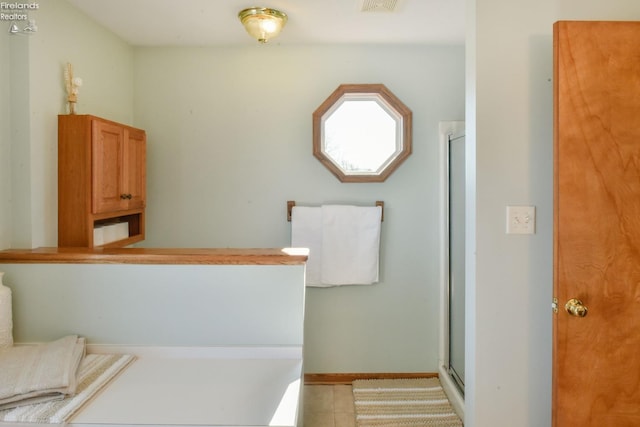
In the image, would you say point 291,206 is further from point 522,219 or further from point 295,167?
point 522,219

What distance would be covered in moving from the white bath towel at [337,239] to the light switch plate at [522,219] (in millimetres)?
→ 1237

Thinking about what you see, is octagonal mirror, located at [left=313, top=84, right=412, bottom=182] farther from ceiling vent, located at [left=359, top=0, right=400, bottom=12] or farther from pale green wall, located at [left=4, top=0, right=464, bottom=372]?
ceiling vent, located at [left=359, top=0, right=400, bottom=12]

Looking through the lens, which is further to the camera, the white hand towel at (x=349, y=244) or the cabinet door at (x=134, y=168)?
the white hand towel at (x=349, y=244)

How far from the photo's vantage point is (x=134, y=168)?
2.67m

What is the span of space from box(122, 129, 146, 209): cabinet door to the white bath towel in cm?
97

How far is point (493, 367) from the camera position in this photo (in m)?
1.79

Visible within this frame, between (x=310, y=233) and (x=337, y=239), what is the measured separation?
0.61ft

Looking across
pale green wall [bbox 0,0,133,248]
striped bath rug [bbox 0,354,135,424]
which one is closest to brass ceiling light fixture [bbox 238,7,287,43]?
pale green wall [bbox 0,0,133,248]

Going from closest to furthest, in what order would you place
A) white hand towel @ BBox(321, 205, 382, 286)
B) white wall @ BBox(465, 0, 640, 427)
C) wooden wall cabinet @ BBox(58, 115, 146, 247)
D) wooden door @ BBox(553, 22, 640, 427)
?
wooden door @ BBox(553, 22, 640, 427) < white wall @ BBox(465, 0, 640, 427) < wooden wall cabinet @ BBox(58, 115, 146, 247) < white hand towel @ BBox(321, 205, 382, 286)

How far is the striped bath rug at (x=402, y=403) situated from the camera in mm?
2506

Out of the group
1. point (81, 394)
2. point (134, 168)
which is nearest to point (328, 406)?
point (81, 394)

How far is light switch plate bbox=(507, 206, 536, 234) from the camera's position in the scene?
176 centimetres
